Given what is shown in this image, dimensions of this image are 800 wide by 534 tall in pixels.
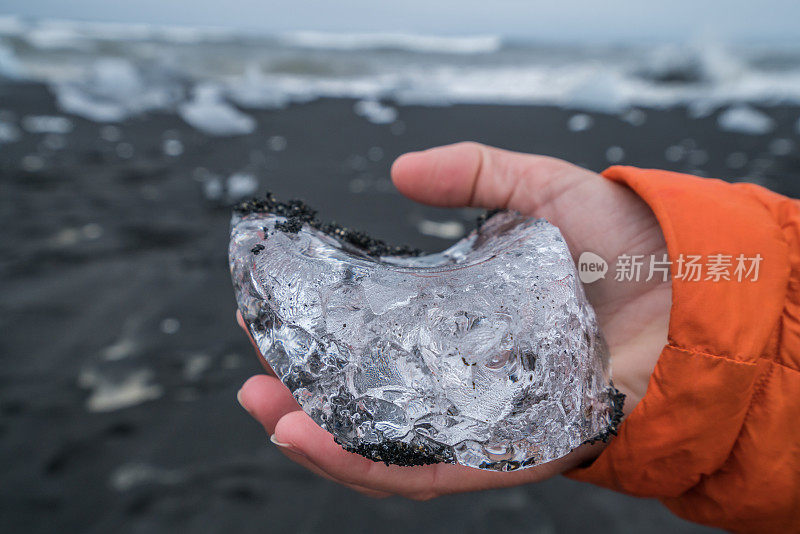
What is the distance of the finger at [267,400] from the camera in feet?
4.73

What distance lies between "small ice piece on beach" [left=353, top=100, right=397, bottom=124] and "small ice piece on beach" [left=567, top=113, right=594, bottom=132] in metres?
2.41

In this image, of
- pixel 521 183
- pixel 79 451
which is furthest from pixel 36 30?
pixel 521 183

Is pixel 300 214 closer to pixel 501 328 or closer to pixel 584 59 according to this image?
pixel 501 328

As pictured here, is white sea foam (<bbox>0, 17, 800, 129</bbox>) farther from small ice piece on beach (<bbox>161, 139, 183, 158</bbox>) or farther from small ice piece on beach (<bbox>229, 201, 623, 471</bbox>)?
small ice piece on beach (<bbox>229, 201, 623, 471</bbox>)

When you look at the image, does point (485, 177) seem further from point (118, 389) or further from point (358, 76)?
point (358, 76)

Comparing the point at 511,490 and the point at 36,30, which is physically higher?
the point at 36,30

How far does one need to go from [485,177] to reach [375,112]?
505 centimetres

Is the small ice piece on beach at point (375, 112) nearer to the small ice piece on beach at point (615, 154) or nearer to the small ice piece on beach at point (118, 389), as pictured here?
the small ice piece on beach at point (615, 154)

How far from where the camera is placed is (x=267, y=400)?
1.44 metres

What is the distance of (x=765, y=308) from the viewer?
4.40ft

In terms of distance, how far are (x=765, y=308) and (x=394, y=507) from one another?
1556mm

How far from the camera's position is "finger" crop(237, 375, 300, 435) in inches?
56.7

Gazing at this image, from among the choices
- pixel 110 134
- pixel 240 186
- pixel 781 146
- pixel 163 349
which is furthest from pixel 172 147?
pixel 781 146

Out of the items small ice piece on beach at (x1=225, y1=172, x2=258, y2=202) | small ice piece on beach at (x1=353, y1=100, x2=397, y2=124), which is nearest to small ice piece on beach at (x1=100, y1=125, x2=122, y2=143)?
small ice piece on beach at (x1=225, y1=172, x2=258, y2=202)
